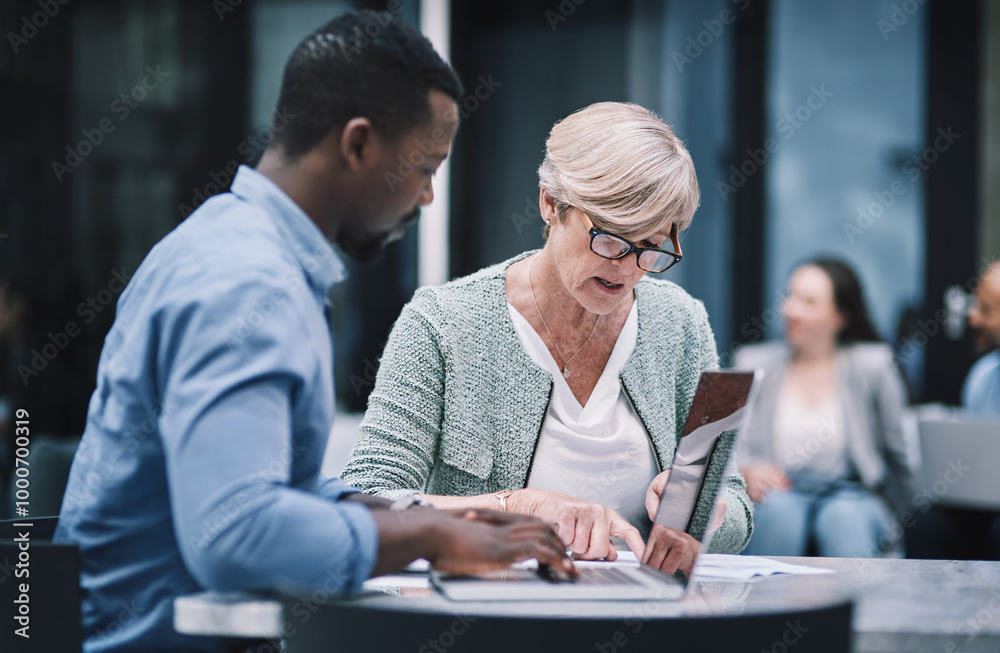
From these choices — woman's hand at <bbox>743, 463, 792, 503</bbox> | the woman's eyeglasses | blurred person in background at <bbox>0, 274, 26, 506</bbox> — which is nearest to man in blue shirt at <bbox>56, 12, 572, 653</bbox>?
the woman's eyeglasses

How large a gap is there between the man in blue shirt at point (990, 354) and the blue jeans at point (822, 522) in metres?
0.59

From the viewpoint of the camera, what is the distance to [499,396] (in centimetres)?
184

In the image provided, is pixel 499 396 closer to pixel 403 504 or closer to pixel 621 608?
pixel 403 504

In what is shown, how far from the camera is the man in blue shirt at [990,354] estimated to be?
369 cm

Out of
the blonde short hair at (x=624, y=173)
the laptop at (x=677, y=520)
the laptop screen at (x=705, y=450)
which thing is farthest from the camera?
the blonde short hair at (x=624, y=173)

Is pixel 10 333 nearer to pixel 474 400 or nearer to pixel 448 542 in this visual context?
pixel 474 400

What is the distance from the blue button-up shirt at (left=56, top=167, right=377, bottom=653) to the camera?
2.88ft

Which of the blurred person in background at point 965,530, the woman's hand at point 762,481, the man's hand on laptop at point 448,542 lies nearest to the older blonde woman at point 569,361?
the man's hand on laptop at point 448,542

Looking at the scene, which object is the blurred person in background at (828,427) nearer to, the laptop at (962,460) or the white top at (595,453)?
the laptop at (962,460)

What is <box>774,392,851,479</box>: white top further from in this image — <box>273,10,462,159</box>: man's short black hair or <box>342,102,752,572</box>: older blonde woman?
<box>273,10,462,159</box>: man's short black hair

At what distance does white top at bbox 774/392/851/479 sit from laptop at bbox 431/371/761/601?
260cm

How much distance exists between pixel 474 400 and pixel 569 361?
234 millimetres

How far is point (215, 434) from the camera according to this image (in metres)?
0.87

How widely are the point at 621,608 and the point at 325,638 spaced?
316mm
